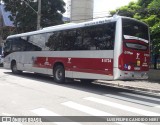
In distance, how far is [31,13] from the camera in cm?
3556

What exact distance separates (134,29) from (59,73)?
17.1 ft

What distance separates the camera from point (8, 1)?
3694 centimetres

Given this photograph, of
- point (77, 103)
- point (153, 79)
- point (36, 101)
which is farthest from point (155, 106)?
point (153, 79)

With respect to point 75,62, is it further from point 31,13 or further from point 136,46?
point 31,13

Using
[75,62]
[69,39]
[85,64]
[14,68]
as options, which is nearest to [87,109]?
[85,64]

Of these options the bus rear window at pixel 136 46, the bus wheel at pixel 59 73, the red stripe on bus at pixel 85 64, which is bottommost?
the bus wheel at pixel 59 73

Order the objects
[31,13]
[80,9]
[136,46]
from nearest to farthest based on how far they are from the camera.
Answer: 1. [136,46]
2. [31,13]
3. [80,9]

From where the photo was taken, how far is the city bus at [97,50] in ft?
42.0

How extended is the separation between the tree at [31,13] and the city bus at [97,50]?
696 inches

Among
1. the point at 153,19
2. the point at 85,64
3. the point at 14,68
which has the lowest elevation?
the point at 14,68

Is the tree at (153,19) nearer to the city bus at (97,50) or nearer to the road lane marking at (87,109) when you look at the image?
the city bus at (97,50)

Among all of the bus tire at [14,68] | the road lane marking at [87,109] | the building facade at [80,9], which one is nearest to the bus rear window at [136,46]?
the road lane marking at [87,109]

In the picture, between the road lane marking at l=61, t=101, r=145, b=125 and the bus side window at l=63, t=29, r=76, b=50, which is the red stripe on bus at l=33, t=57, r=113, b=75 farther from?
the road lane marking at l=61, t=101, r=145, b=125

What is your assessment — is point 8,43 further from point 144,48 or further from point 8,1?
point 8,1
